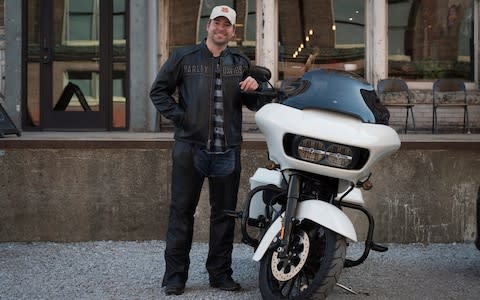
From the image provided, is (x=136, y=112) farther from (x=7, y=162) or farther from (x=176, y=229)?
(x=176, y=229)

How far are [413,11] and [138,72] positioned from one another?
4.73m

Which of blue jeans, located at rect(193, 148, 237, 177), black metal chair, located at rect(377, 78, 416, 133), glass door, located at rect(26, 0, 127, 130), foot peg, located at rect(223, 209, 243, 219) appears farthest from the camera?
glass door, located at rect(26, 0, 127, 130)

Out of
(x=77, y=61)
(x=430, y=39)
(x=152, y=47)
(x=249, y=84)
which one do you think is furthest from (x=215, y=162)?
(x=430, y=39)

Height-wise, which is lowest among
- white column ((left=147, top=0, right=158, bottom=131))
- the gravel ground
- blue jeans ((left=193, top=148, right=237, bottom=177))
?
the gravel ground

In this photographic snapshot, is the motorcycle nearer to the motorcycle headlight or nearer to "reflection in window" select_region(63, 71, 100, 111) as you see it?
the motorcycle headlight

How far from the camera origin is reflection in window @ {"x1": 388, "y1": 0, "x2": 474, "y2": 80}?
1184 centimetres

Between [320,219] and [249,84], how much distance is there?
3.74 feet

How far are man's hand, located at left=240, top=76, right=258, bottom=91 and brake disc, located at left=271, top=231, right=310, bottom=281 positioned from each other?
3.60 ft

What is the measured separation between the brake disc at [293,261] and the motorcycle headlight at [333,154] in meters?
0.46

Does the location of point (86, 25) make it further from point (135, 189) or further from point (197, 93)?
point (197, 93)

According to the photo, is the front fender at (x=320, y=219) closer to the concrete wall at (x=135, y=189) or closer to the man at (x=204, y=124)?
the man at (x=204, y=124)

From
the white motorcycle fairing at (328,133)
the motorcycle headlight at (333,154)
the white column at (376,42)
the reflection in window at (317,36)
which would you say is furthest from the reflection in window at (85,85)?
the motorcycle headlight at (333,154)

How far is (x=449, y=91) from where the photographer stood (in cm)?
1140

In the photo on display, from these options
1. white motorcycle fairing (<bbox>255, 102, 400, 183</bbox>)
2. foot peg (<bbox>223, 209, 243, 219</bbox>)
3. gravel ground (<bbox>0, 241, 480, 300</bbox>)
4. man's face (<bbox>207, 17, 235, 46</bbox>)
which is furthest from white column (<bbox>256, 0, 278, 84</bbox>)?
white motorcycle fairing (<bbox>255, 102, 400, 183</bbox>)
